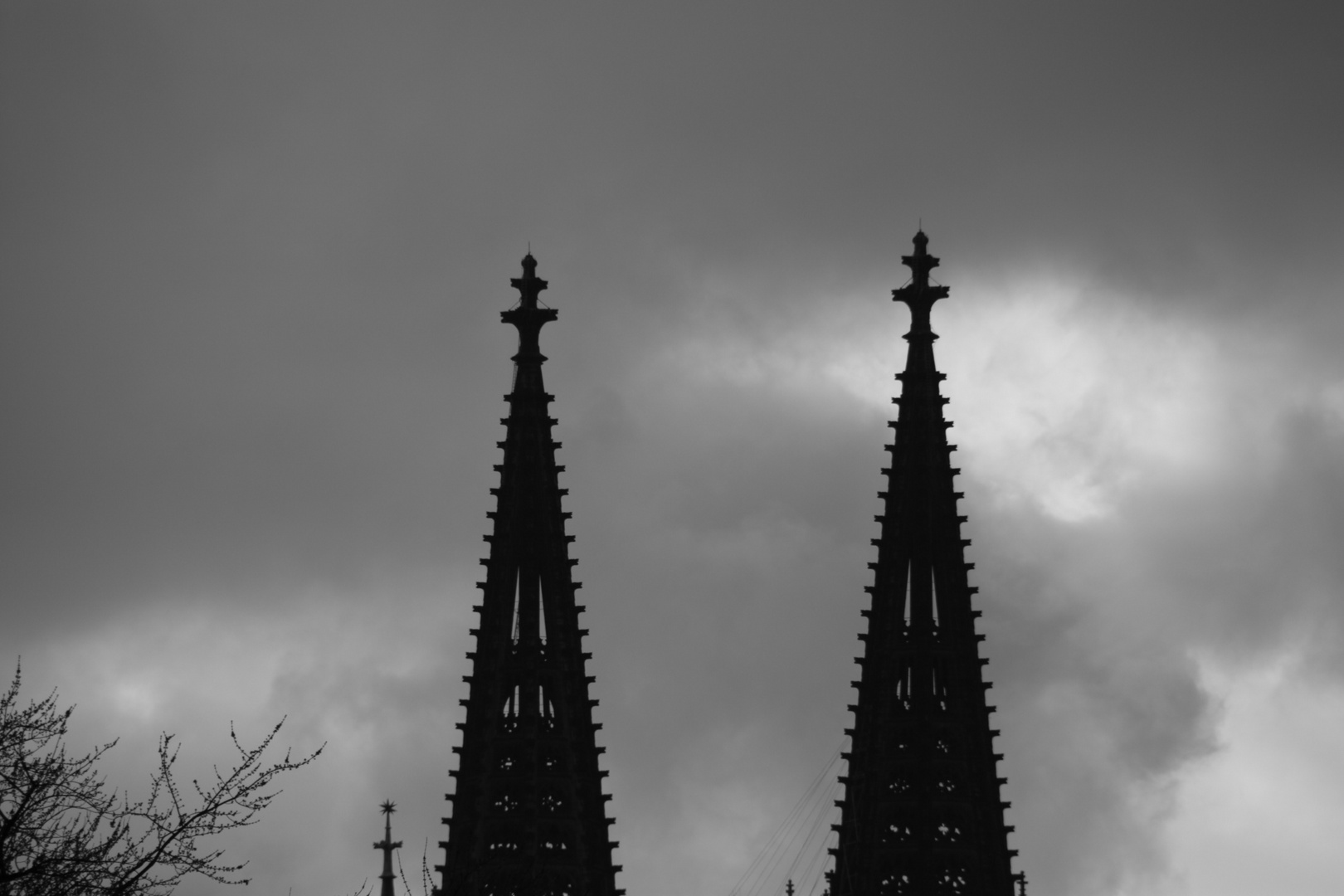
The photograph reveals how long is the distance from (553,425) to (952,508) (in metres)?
12.7

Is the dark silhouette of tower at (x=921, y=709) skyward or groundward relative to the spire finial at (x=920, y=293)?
groundward

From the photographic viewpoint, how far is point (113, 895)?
46344mm

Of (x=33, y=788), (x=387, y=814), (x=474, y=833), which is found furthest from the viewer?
(x=387, y=814)

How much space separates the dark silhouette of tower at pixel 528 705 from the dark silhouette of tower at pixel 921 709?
7.78 m

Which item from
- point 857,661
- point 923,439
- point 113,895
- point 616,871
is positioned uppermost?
point 923,439

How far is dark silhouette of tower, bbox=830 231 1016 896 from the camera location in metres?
88.6

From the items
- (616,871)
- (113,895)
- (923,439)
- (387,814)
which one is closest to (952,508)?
(923,439)

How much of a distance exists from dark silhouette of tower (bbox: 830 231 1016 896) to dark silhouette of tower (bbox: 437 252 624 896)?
778cm

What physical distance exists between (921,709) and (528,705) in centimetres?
1177

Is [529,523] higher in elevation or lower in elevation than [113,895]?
higher

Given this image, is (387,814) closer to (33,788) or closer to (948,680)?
(948,680)

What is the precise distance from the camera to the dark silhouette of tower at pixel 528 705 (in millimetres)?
88250

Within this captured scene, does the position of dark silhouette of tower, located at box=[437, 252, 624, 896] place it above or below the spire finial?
below

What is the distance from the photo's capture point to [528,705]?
90.2 meters
